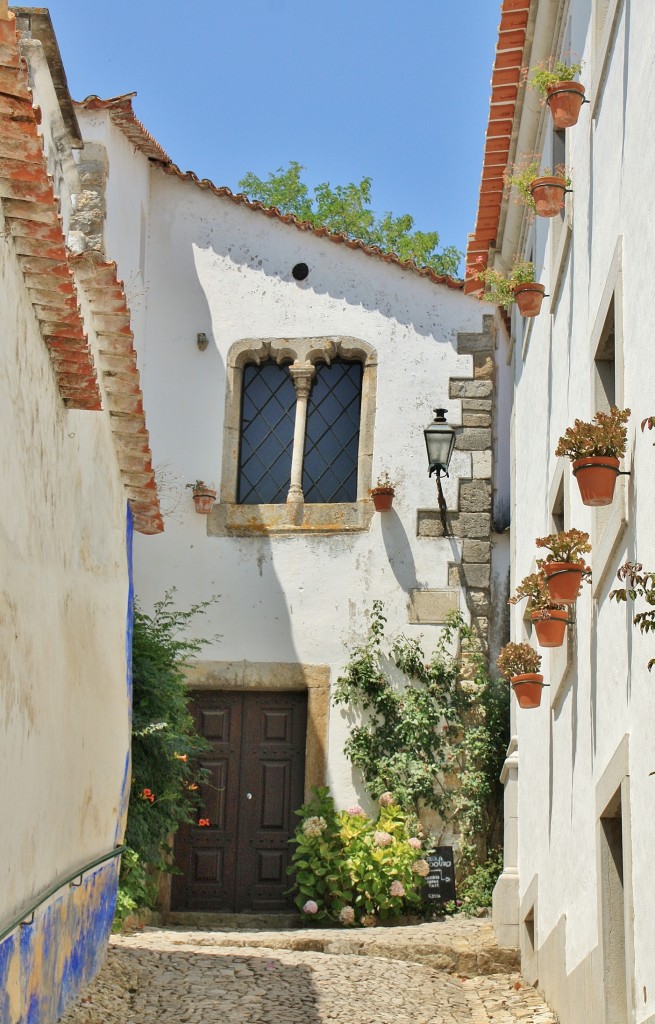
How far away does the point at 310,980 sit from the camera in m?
7.43

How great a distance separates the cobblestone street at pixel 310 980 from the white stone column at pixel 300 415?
13.2 feet

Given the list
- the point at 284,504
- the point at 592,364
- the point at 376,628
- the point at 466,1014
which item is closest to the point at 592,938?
the point at 466,1014

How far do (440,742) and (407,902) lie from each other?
4.27ft

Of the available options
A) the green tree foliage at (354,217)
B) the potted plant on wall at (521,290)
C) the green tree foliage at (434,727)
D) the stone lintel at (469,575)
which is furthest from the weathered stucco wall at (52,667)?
the green tree foliage at (354,217)

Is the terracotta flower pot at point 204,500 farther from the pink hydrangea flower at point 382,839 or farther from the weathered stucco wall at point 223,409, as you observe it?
the pink hydrangea flower at point 382,839

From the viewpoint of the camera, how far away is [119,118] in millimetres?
11797

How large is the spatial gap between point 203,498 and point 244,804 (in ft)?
8.42

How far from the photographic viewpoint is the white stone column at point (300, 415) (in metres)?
12.0

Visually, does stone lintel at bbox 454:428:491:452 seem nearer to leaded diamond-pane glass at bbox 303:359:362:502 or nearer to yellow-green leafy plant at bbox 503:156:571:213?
leaded diamond-pane glass at bbox 303:359:362:502

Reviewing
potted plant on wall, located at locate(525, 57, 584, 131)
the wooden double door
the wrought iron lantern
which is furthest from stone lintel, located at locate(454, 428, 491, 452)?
potted plant on wall, located at locate(525, 57, 584, 131)

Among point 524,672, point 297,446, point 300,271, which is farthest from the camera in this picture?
point 300,271

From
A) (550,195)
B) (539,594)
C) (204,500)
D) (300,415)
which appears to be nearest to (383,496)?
(300,415)

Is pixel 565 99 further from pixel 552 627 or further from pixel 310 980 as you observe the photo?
pixel 310 980

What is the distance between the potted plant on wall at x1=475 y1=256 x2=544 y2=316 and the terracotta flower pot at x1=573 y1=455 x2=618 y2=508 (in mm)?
3450
